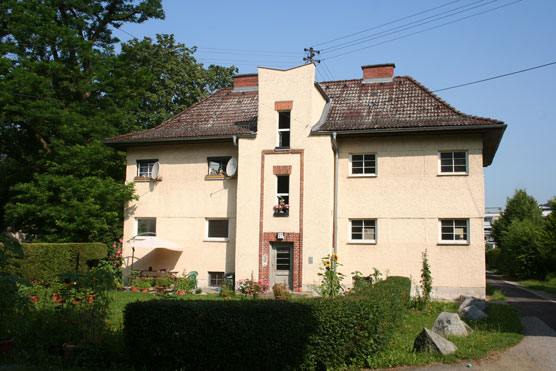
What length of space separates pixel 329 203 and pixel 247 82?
9501mm

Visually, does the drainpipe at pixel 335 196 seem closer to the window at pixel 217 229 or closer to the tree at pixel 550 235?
the window at pixel 217 229

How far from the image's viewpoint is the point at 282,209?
721 inches

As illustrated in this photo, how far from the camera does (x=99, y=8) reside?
26.0 metres

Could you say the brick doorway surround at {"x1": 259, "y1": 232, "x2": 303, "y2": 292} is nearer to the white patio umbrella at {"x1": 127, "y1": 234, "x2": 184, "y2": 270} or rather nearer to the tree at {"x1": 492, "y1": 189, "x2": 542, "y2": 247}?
the white patio umbrella at {"x1": 127, "y1": 234, "x2": 184, "y2": 270}

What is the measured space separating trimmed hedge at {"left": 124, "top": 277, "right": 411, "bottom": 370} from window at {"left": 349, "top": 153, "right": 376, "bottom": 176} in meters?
11.9

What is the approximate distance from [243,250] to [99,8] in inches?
662

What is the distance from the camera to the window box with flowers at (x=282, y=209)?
1830cm

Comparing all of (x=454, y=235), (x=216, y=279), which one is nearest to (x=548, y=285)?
(x=454, y=235)

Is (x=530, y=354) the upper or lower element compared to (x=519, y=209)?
lower

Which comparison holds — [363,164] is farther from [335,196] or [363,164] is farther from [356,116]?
[356,116]

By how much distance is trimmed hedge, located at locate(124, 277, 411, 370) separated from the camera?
7113 mm

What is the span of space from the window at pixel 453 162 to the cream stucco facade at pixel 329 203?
0.19m

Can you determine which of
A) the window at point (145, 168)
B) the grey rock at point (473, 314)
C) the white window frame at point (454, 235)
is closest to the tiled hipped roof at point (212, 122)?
the window at point (145, 168)

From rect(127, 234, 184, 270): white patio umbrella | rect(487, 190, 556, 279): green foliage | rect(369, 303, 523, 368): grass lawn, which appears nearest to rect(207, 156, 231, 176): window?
rect(127, 234, 184, 270): white patio umbrella
